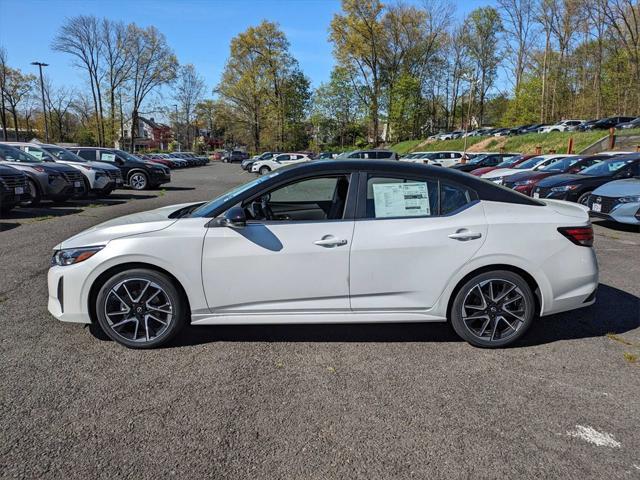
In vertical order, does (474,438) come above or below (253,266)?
below

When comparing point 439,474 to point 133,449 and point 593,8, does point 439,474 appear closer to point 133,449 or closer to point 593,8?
point 133,449

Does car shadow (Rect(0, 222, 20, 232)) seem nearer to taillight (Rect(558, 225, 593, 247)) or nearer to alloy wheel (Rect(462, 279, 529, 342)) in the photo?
alloy wheel (Rect(462, 279, 529, 342))

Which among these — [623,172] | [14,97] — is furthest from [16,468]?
[14,97]

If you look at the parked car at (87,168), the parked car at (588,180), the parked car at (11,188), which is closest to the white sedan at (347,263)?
the parked car at (11,188)

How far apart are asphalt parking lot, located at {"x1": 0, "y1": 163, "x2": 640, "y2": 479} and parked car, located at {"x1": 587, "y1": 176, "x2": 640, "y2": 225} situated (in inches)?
206

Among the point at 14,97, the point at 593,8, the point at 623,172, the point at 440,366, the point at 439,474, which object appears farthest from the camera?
the point at 14,97

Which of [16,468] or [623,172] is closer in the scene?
[16,468]

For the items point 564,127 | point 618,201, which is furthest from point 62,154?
point 564,127

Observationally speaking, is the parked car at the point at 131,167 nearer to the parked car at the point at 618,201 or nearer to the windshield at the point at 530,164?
the windshield at the point at 530,164

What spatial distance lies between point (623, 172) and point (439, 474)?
36.0ft

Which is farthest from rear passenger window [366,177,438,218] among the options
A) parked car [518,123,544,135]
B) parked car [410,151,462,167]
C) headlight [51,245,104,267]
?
parked car [518,123,544,135]

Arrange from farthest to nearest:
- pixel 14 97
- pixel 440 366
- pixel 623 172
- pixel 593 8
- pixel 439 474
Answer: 1. pixel 14 97
2. pixel 593 8
3. pixel 623 172
4. pixel 440 366
5. pixel 439 474

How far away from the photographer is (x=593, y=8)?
4859cm

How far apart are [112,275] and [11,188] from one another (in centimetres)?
817
